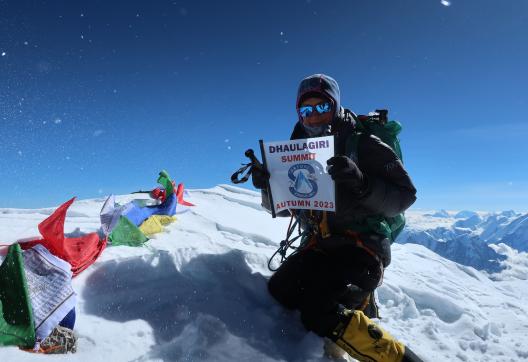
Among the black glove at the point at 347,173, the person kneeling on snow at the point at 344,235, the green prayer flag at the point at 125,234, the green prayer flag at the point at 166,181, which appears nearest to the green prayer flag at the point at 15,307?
the green prayer flag at the point at 125,234

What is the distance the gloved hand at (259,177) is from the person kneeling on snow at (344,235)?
0.03 ft

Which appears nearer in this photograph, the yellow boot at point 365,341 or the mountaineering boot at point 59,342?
the mountaineering boot at point 59,342

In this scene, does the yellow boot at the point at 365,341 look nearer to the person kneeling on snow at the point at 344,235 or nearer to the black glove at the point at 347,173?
the person kneeling on snow at the point at 344,235

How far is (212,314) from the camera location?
2930 mm

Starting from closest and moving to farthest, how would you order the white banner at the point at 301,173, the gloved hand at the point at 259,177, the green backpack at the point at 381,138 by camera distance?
the white banner at the point at 301,173 → the green backpack at the point at 381,138 → the gloved hand at the point at 259,177

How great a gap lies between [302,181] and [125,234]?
2.26 m

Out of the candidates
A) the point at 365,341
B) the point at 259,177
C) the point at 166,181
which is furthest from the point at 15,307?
the point at 166,181

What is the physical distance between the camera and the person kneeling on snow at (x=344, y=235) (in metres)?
2.75

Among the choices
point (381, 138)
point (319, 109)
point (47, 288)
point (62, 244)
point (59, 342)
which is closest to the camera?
point (59, 342)

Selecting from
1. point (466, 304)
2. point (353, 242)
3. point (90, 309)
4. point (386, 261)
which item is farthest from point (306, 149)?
point (466, 304)

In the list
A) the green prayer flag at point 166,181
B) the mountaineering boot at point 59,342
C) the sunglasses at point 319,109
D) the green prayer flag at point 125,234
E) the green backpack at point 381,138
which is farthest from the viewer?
the green prayer flag at point 166,181

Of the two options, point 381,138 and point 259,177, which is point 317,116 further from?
point 259,177

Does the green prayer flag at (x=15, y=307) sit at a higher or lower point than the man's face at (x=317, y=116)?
lower

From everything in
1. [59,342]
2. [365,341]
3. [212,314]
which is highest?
[365,341]
